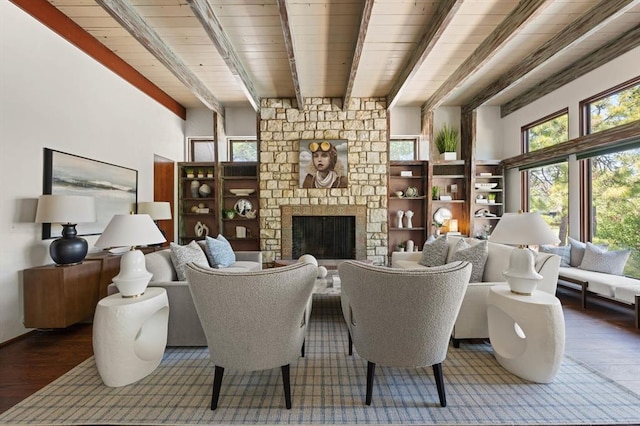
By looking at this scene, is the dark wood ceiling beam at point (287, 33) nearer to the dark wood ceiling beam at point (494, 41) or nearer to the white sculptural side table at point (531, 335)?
the dark wood ceiling beam at point (494, 41)

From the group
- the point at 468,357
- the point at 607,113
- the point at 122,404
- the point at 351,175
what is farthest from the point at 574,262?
the point at 122,404

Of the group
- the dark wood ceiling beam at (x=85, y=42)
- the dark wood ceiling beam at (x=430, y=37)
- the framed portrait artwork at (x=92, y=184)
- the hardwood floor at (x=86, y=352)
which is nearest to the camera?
the hardwood floor at (x=86, y=352)

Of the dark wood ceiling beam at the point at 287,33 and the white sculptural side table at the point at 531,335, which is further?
the dark wood ceiling beam at the point at 287,33

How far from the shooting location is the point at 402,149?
5754 mm

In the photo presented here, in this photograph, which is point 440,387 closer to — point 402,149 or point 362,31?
point 362,31

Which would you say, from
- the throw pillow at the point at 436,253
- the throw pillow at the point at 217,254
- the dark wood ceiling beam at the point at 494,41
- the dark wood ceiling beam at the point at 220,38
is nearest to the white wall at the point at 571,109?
the dark wood ceiling beam at the point at 494,41

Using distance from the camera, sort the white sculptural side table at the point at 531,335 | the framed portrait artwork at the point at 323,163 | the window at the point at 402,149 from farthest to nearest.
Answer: the window at the point at 402,149 < the framed portrait artwork at the point at 323,163 < the white sculptural side table at the point at 531,335

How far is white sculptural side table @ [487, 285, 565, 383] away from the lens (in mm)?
1874

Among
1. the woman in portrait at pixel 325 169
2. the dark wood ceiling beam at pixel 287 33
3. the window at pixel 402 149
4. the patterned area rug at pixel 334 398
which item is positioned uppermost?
the dark wood ceiling beam at pixel 287 33

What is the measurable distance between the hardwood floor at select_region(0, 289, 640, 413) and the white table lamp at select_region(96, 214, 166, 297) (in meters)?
0.84

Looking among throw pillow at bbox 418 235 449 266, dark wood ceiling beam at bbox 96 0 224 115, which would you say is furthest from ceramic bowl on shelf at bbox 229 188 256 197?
throw pillow at bbox 418 235 449 266

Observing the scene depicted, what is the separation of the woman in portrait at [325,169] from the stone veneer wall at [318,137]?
12 centimetres

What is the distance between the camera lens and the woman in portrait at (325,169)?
Result: 5285 mm

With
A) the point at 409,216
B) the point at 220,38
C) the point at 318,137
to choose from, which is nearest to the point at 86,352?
the point at 220,38
